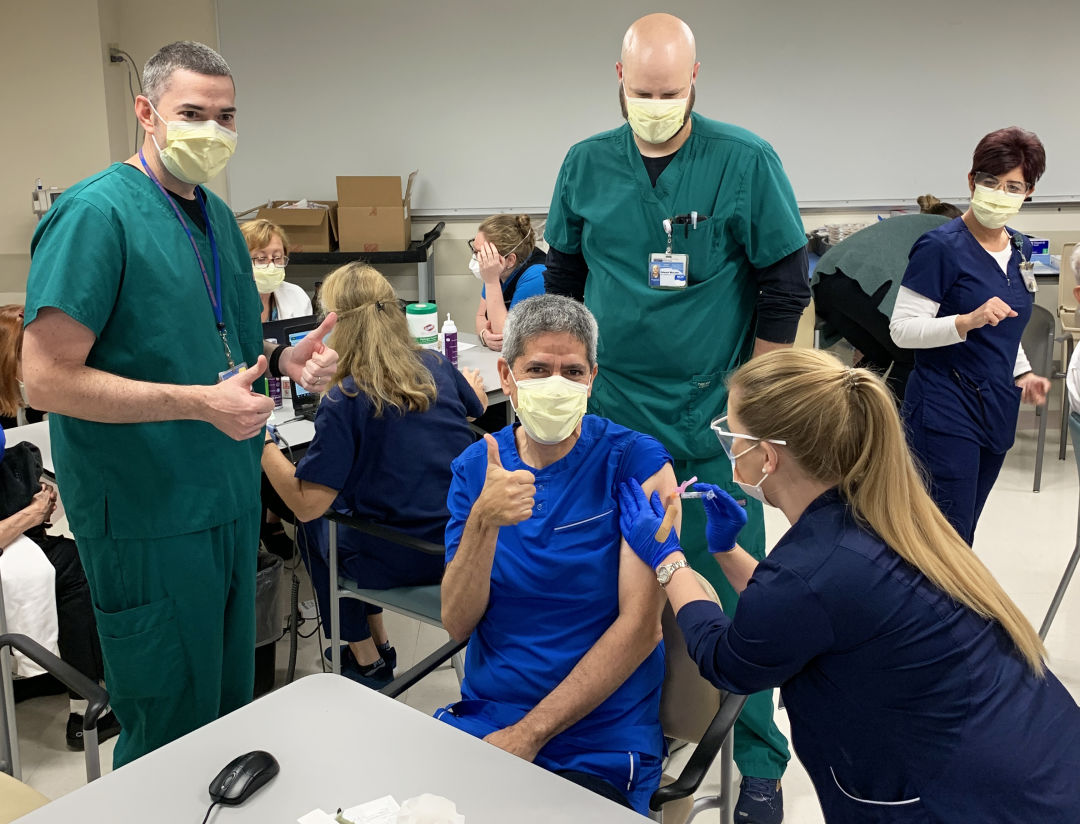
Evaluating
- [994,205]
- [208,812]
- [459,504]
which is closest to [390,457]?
[459,504]

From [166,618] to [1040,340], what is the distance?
420cm

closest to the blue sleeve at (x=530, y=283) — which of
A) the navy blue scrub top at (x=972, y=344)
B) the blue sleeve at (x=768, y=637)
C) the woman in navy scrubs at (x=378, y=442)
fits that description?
the woman in navy scrubs at (x=378, y=442)

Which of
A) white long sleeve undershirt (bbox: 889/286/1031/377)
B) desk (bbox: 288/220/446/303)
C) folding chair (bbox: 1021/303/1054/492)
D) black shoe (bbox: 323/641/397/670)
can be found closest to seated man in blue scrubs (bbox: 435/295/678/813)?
black shoe (bbox: 323/641/397/670)

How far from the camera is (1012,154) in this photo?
2.89 m

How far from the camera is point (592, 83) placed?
5.83m

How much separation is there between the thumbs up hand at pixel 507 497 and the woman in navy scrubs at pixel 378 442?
2.78 ft

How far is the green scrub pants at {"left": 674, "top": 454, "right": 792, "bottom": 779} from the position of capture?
7.73 ft

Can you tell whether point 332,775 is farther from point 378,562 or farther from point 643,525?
point 378,562

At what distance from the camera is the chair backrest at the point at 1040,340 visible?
4.57 metres

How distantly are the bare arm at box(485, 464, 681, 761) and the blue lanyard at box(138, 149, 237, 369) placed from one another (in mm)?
885

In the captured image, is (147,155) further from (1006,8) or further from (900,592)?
(1006,8)

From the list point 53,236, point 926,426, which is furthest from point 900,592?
point 926,426

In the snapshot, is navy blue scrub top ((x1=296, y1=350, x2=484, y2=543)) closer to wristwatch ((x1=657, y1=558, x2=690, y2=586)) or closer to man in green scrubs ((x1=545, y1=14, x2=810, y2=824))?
man in green scrubs ((x1=545, y1=14, x2=810, y2=824))

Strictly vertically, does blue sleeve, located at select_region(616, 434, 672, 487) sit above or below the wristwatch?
above
